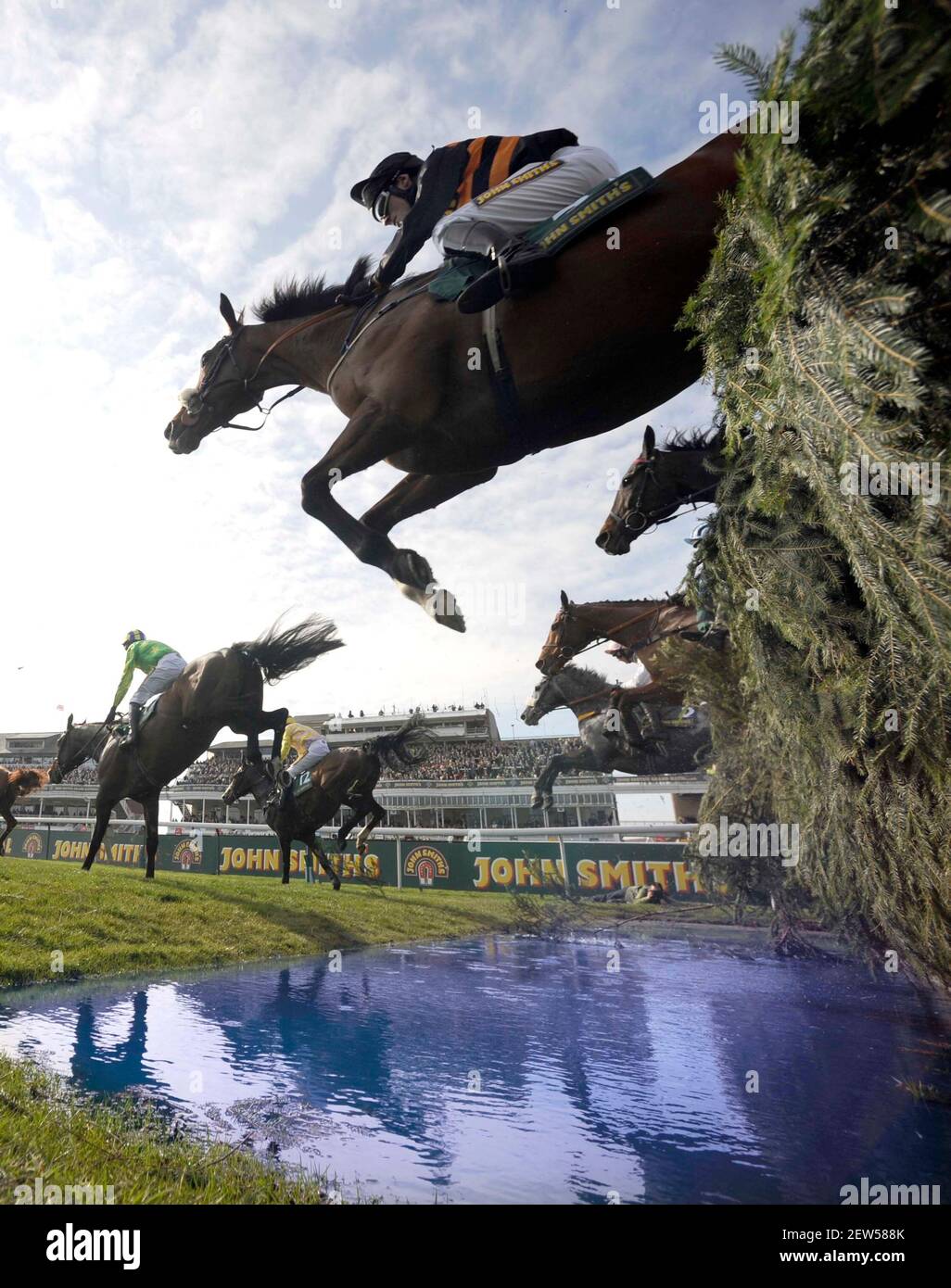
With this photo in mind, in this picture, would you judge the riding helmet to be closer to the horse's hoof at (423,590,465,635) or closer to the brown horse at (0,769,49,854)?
the horse's hoof at (423,590,465,635)

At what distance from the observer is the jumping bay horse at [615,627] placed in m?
7.11

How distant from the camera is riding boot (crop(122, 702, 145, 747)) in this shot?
7.24 m

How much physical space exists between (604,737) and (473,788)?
395 cm

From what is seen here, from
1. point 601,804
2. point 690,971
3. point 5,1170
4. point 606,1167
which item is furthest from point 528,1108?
point 601,804

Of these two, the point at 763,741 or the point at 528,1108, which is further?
the point at 763,741

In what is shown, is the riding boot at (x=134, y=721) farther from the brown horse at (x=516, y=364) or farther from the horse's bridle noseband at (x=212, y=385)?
the brown horse at (x=516, y=364)

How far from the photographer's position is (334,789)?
945cm

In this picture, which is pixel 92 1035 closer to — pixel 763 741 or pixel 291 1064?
pixel 291 1064

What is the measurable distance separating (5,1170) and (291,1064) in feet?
4.02

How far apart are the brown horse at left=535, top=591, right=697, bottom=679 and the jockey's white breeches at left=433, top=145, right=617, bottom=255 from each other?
467cm

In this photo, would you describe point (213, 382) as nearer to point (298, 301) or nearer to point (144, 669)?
point (298, 301)

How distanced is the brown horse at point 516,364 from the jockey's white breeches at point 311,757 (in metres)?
7.00

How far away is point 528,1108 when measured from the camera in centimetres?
230

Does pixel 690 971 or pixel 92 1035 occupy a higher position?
pixel 92 1035
